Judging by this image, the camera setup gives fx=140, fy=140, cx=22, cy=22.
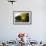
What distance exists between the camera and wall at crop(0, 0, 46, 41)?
19.2 feet

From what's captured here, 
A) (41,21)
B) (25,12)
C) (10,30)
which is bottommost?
(10,30)

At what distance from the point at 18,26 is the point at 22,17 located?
42 centimetres

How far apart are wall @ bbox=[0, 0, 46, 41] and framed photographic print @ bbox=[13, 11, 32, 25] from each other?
0.13 meters

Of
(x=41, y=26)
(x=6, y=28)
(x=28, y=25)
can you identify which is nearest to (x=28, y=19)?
(x=28, y=25)

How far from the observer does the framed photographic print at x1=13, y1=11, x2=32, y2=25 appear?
19.4ft

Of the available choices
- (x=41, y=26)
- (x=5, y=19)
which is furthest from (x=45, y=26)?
(x=5, y=19)

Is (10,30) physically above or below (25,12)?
below

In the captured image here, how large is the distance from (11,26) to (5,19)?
39 centimetres

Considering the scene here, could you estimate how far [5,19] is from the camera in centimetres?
590

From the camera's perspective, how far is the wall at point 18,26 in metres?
5.86

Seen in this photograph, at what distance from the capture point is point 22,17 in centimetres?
596

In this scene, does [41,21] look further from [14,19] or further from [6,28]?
[6,28]

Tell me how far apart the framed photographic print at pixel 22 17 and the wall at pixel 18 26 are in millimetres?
127

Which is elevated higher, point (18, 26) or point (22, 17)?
point (22, 17)
